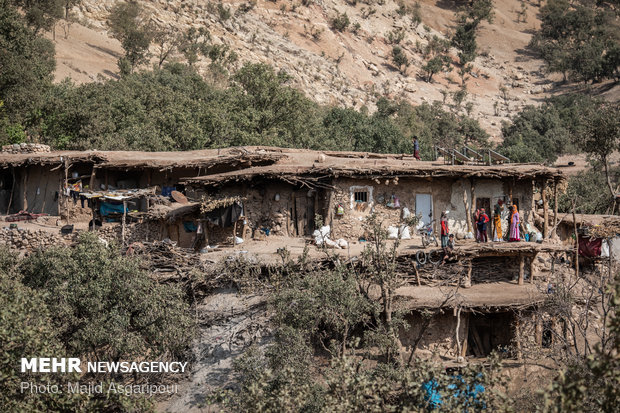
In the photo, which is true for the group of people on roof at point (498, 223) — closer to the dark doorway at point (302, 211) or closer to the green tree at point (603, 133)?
the dark doorway at point (302, 211)

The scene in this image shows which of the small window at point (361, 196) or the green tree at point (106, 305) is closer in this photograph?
the green tree at point (106, 305)

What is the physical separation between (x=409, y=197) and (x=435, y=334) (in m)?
4.88

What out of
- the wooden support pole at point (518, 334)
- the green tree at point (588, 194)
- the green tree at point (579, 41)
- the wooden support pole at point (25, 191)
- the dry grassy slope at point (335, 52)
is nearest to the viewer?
the wooden support pole at point (518, 334)

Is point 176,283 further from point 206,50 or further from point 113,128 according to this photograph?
point 206,50

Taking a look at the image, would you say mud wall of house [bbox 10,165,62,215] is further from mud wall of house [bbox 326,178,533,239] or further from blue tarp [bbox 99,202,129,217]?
mud wall of house [bbox 326,178,533,239]

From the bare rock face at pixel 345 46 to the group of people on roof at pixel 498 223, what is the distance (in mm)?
39062

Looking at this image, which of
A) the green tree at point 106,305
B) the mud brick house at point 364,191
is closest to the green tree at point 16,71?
the mud brick house at point 364,191

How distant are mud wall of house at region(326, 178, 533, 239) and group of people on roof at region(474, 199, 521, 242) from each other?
503 millimetres

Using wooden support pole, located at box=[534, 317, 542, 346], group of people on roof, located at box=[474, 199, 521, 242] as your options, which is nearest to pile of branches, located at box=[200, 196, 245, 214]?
group of people on roof, located at box=[474, 199, 521, 242]

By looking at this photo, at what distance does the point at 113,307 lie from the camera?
15.1 meters

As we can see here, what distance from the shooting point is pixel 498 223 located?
20422 millimetres

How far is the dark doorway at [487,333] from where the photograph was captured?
18938 millimetres

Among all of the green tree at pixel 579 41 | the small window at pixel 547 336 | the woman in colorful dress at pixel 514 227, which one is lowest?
the small window at pixel 547 336

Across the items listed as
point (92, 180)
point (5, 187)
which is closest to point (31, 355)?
point (92, 180)
